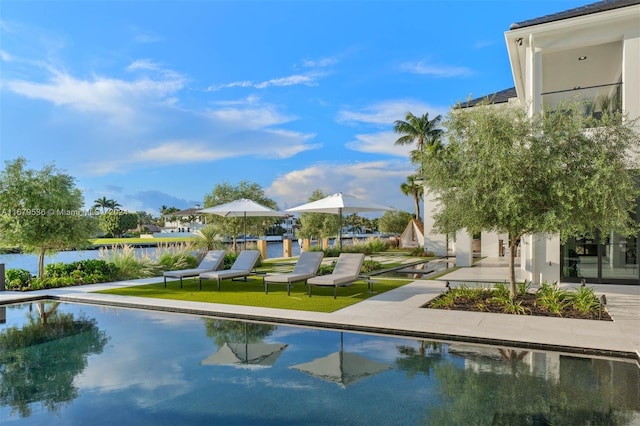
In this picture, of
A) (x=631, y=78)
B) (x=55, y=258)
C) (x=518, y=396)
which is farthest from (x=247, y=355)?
(x=55, y=258)

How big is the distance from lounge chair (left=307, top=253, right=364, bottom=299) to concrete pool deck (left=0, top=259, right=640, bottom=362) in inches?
32.1

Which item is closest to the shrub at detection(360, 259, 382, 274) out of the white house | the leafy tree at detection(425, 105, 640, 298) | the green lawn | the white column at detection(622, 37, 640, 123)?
the green lawn

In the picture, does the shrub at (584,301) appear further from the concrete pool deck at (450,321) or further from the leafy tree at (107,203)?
the leafy tree at (107,203)

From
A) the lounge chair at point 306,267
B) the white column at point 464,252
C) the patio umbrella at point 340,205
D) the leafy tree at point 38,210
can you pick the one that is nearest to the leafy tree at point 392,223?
the white column at point 464,252

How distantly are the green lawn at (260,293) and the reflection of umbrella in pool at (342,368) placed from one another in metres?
2.84

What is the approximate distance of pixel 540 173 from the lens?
24.6 feet

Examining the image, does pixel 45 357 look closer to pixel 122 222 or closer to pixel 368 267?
pixel 368 267

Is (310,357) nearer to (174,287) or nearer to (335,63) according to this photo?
(174,287)

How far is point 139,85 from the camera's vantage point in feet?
65.5

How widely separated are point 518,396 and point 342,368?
206 centimetres

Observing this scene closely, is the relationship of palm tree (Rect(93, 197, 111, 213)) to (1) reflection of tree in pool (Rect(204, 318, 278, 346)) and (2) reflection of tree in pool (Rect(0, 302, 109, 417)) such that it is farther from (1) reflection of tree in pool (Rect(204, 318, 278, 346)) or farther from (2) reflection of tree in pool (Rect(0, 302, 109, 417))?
(1) reflection of tree in pool (Rect(204, 318, 278, 346))

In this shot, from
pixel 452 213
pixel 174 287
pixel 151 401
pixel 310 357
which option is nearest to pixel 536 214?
pixel 452 213

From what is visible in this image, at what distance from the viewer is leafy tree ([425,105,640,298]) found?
Result: 7352mm

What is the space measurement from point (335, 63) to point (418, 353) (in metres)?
18.8
